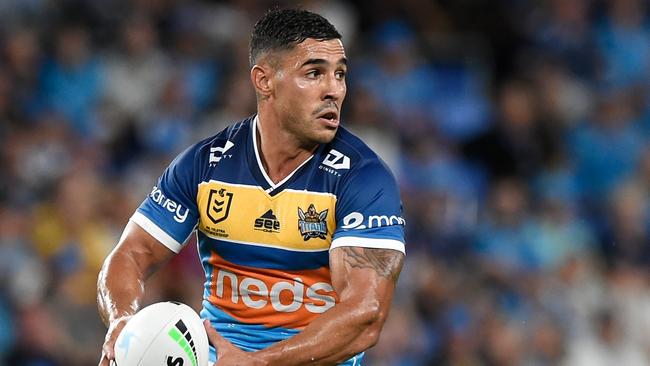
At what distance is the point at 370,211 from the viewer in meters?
5.76

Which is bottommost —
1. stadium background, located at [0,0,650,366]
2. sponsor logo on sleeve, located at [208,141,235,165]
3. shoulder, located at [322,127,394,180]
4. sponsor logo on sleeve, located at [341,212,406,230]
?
stadium background, located at [0,0,650,366]

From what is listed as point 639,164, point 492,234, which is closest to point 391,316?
point 492,234

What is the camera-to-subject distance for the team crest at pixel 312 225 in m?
5.87

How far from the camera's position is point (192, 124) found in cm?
1193

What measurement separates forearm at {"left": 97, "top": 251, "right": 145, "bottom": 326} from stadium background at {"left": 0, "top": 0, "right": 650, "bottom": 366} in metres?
4.20

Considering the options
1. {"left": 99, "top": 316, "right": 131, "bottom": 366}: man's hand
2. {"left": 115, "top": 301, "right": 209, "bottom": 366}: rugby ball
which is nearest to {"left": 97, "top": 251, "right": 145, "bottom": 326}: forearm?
{"left": 99, "top": 316, "right": 131, "bottom": 366}: man's hand

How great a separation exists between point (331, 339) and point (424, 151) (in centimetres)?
720

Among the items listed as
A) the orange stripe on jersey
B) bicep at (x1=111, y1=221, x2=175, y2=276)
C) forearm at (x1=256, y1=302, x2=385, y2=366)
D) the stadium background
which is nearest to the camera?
forearm at (x1=256, y1=302, x2=385, y2=366)

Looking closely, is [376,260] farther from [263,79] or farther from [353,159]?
[263,79]

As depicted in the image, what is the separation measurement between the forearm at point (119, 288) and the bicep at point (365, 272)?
98 centimetres

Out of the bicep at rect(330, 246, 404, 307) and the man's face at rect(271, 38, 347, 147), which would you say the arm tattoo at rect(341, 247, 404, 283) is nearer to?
the bicep at rect(330, 246, 404, 307)

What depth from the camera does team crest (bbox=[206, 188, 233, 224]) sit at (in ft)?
19.8

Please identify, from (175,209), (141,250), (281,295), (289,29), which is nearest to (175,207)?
(175,209)

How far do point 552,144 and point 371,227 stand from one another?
26.0 ft
